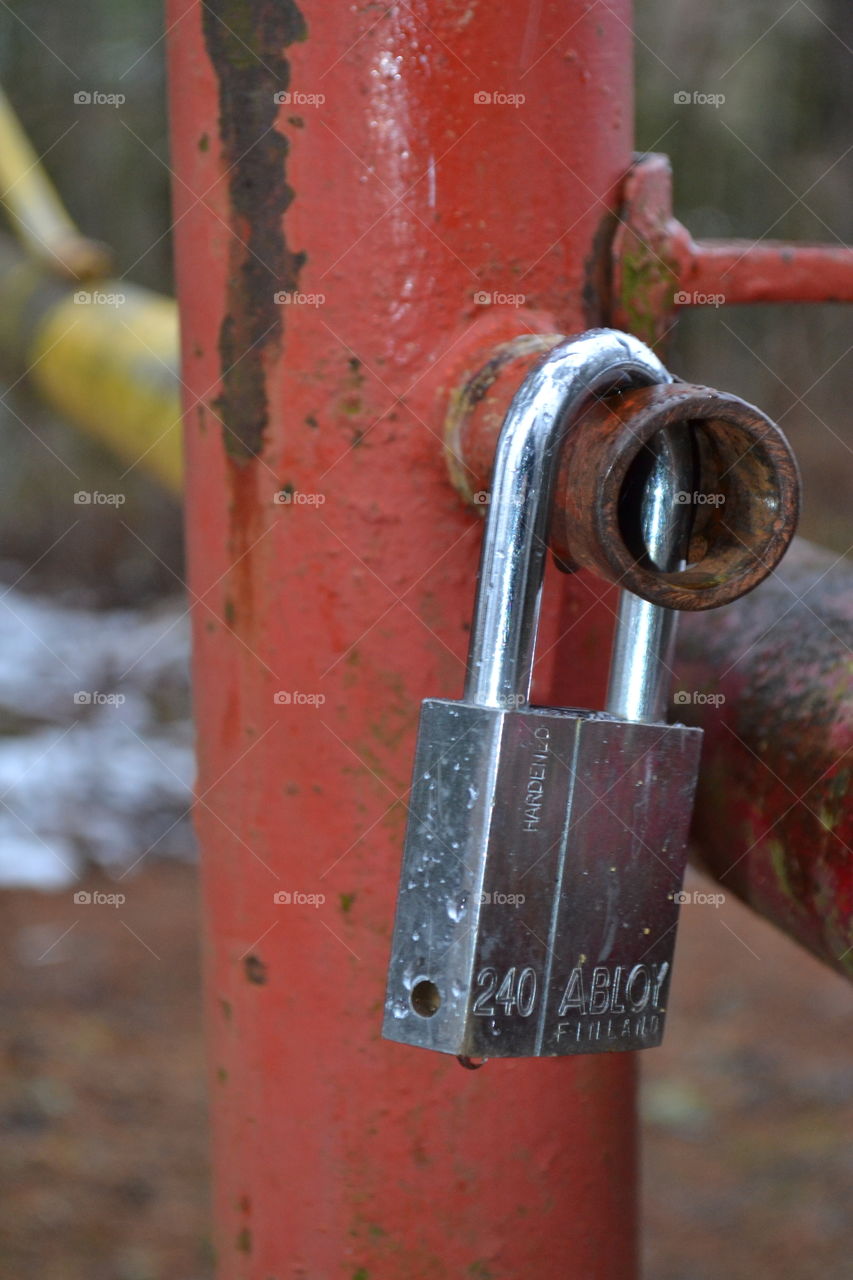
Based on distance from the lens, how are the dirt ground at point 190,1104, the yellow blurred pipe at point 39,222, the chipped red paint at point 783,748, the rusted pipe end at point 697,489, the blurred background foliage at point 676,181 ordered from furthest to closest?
the blurred background foliage at point 676,181, the dirt ground at point 190,1104, the yellow blurred pipe at point 39,222, the chipped red paint at point 783,748, the rusted pipe end at point 697,489

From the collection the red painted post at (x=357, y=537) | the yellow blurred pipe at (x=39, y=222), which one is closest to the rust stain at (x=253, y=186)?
the red painted post at (x=357, y=537)

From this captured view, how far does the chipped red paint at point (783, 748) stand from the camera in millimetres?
485

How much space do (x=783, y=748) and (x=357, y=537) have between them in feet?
0.63

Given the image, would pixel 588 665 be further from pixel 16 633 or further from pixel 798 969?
pixel 16 633

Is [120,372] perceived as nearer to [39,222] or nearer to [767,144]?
[39,222]

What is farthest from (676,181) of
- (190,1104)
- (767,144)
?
(190,1104)

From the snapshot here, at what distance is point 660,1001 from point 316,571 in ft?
0.68

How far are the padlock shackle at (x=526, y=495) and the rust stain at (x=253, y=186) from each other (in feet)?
0.40

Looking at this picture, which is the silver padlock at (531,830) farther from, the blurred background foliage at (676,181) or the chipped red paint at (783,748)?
the blurred background foliage at (676,181)

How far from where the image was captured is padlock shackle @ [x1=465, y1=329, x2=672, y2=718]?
1.35ft

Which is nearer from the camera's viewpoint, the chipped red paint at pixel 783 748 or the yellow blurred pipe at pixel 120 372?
the chipped red paint at pixel 783 748

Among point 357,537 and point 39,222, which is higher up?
point 39,222

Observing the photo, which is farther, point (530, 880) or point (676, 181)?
point (676, 181)

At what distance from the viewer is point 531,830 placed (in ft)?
1.37
